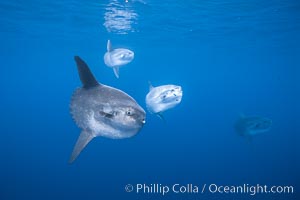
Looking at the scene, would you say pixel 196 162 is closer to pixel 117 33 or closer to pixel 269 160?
pixel 269 160

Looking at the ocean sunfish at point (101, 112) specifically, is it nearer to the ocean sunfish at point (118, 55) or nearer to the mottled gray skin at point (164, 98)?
the mottled gray skin at point (164, 98)

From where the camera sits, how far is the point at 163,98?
534cm

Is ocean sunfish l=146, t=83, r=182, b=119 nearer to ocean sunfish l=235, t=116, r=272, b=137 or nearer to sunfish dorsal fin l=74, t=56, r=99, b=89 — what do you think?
sunfish dorsal fin l=74, t=56, r=99, b=89

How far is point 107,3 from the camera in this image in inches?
589

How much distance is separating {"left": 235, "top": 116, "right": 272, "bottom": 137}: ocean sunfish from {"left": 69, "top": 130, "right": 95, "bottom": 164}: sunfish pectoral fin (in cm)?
775

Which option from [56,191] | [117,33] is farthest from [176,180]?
[117,33]

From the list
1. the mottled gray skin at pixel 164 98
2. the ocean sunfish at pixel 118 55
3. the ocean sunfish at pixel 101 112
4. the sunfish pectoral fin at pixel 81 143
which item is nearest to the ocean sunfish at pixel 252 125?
the ocean sunfish at pixel 118 55

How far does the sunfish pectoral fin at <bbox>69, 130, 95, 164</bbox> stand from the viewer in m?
2.62

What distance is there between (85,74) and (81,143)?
0.75 meters

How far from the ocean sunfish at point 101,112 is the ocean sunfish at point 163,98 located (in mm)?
2512

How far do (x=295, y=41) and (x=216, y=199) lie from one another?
19198mm

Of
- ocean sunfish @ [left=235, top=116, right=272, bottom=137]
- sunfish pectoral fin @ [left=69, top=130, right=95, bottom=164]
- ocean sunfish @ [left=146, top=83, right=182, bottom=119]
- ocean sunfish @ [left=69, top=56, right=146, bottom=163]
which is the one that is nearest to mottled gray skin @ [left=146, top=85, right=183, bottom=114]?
ocean sunfish @ [left=146, top=83, right=182, bottom=119]

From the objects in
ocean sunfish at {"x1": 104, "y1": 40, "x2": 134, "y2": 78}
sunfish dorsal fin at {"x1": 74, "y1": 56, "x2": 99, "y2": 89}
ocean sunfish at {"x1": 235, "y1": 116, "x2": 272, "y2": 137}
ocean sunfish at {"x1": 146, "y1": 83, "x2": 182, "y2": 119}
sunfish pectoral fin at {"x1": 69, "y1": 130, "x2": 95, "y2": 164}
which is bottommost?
sunfish pectoral fin at {"x1": 69, "y1": 130, "x2": 95, "y2": 164}

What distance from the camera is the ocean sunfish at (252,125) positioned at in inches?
356
